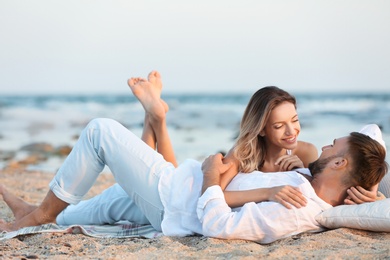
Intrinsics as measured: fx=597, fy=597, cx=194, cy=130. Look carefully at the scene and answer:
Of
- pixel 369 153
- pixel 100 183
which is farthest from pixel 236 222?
pixel 100 183

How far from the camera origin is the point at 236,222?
3564 millimetres

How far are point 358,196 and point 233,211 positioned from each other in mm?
770

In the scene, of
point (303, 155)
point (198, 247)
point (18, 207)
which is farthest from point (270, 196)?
point (18, 207)

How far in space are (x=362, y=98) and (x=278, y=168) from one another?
933 inches

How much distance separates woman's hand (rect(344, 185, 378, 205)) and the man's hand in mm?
778

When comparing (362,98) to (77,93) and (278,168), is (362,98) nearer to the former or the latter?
(77,93)

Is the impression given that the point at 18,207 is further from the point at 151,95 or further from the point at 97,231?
the point at 151,95

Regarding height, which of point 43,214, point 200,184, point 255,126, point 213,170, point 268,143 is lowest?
point 43,214

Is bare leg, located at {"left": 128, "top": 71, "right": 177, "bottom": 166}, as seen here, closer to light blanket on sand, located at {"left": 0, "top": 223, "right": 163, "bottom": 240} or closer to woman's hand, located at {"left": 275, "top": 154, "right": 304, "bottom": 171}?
light blanket on sand, located at {"left": 0, "top": 223, "right": 163, "bottom": 240}

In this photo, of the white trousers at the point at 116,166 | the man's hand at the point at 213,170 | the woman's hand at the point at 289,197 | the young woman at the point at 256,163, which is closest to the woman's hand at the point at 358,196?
the young woman at the point at 256,163

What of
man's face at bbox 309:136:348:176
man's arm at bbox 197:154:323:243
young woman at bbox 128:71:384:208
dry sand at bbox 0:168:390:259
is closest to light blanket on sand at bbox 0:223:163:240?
dry sand at bbox 0:168:390:259

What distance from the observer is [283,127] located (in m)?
4.00

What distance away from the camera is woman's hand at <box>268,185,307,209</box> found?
3.47m

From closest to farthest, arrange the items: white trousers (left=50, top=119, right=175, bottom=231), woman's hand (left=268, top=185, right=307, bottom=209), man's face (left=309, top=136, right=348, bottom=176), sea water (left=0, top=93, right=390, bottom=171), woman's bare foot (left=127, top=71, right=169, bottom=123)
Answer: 1. woman's hand (left=268, top=185, right=307, bottom=209)
2. man's face (left=309, top=136, right=348, bottom=176)
3. white trousers (left=50, top=119, right=175, bottom=231)
4. woman's bare foot (left=127, top=71, right=169, bottom=123)
5. sea water (left=0, top=93, right=390, bottom=171)
